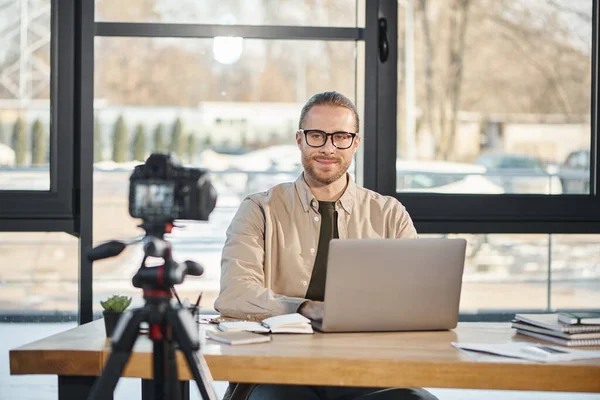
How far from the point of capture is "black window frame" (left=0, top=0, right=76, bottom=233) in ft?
12.9

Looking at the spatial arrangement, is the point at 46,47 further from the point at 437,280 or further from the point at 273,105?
the point at 437,280

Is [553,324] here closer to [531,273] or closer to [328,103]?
[328,103]

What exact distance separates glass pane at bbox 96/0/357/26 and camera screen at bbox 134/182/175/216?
7.97 ft

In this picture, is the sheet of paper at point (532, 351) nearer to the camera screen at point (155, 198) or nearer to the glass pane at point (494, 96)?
the camera screen at point (155, 198)

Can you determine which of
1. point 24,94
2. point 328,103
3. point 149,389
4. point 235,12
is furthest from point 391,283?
point 24,94

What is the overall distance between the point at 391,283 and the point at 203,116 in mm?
1939

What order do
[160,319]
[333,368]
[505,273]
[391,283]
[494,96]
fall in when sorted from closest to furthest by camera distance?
1. [160,319]
2. [333,368]
3. [391,283]
4. [494,96]
5. [505,273]

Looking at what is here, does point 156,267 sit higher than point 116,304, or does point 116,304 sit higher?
point 156,267

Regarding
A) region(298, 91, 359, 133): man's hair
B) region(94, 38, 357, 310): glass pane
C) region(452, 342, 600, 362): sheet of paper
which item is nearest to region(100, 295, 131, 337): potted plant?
region(452, 342, 600, 362): sheet of paper

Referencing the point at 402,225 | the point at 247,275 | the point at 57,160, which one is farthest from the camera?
the point at 57,160

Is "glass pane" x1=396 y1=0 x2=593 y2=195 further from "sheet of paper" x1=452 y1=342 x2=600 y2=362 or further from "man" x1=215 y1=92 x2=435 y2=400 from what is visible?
"sheet of paper" x1=452 y1=342 x2=600 y2=362

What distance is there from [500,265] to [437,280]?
200 cm

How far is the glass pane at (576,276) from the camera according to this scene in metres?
4.39

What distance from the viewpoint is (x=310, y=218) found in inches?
120
